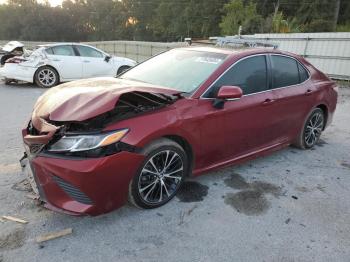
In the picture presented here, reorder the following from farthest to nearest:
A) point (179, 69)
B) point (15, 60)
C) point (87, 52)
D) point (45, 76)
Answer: point (87, 52) → point (45, 76) → point (15, 60) → point (179, 69)

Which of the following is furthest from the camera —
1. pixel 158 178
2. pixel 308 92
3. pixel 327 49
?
pixel 327 49

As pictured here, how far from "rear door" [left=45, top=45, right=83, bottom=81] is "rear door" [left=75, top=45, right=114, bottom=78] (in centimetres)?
20

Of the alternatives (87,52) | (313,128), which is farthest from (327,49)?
(313,128)

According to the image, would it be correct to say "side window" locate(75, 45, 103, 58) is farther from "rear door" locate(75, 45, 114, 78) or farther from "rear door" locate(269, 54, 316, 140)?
"rear door" locate(269, 54, 316, 140)

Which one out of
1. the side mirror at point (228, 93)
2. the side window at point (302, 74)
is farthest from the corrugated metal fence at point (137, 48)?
the side mirror at point (228, 93)

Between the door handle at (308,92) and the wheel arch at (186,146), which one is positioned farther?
the door handle at (308,92)

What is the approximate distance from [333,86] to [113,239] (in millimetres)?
4415

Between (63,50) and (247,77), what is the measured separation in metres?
8.50

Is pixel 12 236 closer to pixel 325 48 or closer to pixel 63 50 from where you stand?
pixel 63 50

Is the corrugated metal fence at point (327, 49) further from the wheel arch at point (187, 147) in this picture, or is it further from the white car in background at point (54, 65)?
the wheel arch at point (187, 147)

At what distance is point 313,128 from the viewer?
562 centimetres

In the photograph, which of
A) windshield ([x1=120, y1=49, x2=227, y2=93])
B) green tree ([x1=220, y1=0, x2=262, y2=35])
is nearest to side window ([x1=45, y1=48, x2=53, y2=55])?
windshield ([x1=120, y1=49, x2=227, y2=93])

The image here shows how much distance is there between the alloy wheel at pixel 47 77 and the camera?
11164 mm

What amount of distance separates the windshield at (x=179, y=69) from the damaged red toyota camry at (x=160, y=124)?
0.01m
